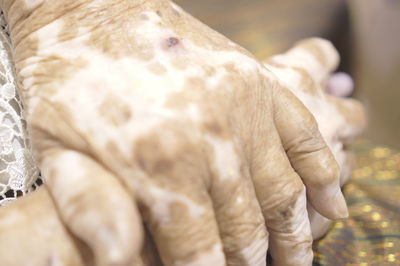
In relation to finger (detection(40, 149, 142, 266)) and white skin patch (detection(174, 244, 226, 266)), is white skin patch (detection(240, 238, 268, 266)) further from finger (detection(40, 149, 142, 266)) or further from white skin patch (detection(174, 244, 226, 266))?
finger (detection(40, 149, 142, 266))

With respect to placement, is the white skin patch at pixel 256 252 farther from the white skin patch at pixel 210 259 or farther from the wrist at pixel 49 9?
the wrist at pixel 49 9

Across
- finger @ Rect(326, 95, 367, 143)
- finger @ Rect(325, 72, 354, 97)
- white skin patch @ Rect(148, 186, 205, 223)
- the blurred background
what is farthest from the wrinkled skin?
the blurred background

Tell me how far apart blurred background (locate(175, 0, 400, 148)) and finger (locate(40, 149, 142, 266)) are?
130cm

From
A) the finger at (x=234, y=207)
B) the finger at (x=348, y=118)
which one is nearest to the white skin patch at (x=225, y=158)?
the finger at (x=234, y=207)

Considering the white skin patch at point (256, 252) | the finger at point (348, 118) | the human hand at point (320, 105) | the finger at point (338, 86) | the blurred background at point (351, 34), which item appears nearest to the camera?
the white skin patch at point (256, 252)

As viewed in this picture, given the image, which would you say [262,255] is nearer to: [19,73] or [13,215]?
[13,215]

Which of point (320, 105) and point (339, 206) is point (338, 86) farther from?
point (339, 206)

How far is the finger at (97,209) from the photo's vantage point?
0.51 meters

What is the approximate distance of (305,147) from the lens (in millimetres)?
729

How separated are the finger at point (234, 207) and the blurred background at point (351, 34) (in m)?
1.22

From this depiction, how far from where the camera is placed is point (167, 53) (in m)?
0.66

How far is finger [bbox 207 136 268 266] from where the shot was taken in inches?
23.9

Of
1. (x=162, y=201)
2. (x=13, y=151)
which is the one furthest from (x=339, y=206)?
(x=13, y=151)

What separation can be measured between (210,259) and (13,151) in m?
0.38
